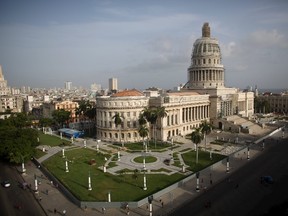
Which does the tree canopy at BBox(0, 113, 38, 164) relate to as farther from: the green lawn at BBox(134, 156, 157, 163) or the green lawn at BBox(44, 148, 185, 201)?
the green lawn at BBox(134, 156, 157, 163)

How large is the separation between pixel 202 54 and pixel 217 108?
112ft

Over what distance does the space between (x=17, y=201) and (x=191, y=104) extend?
81.8 m

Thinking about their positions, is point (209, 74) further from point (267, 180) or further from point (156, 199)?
point (156, 199)

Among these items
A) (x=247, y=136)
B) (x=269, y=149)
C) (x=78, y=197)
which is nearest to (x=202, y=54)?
(x=247, y=136)

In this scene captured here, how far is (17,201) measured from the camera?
52.1 m

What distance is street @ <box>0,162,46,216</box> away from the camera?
156 ft

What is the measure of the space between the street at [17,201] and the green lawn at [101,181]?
7642 mm

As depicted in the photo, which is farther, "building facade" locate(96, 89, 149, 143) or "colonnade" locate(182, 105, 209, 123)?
"colonnade" locate(182, 105, 209, 123)

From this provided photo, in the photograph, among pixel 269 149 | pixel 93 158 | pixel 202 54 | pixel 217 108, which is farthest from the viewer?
pixel 202 54

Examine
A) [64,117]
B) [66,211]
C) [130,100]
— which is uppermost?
[130,100]

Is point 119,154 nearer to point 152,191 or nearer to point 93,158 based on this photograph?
point 93,158

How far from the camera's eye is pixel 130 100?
324 feet

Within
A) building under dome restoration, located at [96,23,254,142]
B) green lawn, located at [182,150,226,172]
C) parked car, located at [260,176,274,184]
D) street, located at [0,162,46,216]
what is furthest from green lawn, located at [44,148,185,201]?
building under dome restoration, located at [96,23,254,142]

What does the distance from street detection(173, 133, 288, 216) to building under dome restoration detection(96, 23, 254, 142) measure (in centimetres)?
3439
